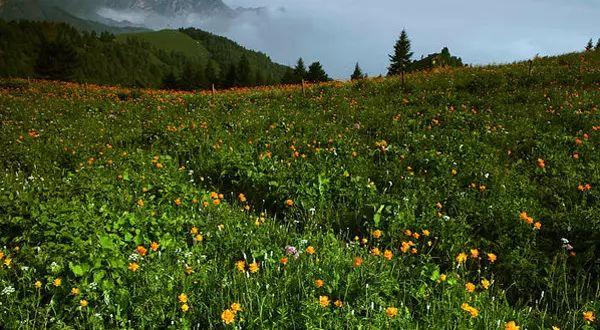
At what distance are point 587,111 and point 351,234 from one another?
9426 millimetres

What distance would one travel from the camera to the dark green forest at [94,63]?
70625 mm

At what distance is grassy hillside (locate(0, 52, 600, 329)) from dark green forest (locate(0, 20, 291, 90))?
60.3 metres

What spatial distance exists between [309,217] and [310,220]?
0.23 meters

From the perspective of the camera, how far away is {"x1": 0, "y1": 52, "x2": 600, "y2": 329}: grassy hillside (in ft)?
13.8

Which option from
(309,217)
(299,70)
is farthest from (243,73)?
(309,217)

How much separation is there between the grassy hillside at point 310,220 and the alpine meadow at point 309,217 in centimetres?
3

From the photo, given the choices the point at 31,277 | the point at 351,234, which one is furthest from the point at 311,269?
the point at 31,277

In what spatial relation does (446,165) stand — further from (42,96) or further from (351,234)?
(42,96)

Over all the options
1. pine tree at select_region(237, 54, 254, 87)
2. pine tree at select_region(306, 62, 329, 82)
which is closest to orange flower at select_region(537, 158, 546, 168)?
pine tree at select_region(306, 62, 329, 82)

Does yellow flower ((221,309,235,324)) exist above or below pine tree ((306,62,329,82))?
below

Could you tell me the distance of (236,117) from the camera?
543 inches

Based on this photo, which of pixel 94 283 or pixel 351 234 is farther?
pixel 351 234

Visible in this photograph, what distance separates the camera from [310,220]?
6.70m

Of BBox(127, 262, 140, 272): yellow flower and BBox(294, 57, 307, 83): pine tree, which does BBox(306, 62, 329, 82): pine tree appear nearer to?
BBox(294, 57, 307, 83): pine tree
